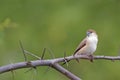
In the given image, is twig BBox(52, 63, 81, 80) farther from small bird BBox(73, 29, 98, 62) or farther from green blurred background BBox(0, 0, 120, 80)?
green blurred background BBox(0, 0, 120, 80)

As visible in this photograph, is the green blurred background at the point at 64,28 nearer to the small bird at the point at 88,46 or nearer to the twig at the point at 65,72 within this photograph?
the small bird at the point at 88,46

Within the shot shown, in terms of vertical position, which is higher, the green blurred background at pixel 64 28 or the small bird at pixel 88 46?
the small bird at pixel 88 46

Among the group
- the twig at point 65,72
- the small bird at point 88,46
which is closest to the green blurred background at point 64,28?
the small bird at point 88,46

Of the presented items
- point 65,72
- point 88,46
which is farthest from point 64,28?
point 65,72

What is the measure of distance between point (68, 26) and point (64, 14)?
0.79ft

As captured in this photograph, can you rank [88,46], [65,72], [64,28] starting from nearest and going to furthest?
[65,72] → [88,46] → [64,28]

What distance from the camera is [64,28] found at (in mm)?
13578

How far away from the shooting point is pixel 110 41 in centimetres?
1277

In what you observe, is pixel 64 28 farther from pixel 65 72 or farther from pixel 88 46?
pixel 65 72

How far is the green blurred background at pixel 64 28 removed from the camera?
40.6 ft

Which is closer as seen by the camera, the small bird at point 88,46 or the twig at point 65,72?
the twig at point 65,72

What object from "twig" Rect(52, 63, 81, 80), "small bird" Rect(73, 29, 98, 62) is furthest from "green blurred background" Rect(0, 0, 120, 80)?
"twig" Rect(52, 63, 81, 80)

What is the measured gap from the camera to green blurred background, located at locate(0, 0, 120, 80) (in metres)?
12.4

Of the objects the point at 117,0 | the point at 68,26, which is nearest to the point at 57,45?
the point at 68,26
